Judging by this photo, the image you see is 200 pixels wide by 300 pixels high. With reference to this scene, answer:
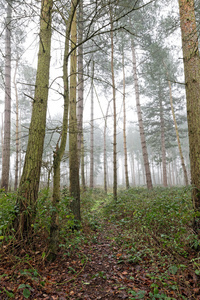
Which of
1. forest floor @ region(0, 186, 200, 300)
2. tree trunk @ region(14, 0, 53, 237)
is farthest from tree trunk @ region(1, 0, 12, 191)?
forest floor @ region(0, 186, 200, 300)

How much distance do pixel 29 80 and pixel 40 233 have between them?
56.4 ft

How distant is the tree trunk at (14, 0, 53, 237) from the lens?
11.1ft

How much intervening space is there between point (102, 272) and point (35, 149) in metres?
2.70

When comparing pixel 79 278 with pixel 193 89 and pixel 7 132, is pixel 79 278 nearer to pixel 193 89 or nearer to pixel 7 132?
pixel 193 89

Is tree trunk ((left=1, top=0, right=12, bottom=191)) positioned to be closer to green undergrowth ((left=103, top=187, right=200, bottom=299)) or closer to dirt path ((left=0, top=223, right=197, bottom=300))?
green undergrowth ((left=103, top=187, right=200, bottom=299))

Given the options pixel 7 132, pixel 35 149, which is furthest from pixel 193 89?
pixel 7 132

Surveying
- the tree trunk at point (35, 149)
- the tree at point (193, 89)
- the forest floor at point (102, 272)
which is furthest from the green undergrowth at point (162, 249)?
the tree trunk at point (35, 149)

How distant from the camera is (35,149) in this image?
370 cm

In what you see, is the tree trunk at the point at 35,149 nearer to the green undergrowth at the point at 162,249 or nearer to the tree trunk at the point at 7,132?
the green undergrowth at the point at 162,249

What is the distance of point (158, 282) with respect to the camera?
267cm

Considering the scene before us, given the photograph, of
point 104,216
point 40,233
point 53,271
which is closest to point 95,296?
point 53,271

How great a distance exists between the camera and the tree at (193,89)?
11.9 feet

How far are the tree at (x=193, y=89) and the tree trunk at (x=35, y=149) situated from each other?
9.93ft

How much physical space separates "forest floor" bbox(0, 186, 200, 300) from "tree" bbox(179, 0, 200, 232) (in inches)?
39.0
